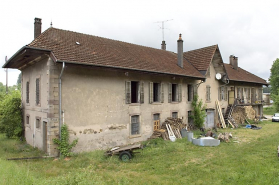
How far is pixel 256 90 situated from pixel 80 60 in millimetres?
26284

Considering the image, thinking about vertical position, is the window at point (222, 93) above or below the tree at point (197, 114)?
above

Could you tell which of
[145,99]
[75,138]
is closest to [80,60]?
Answer: [75,138]

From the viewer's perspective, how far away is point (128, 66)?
1281 centimetres

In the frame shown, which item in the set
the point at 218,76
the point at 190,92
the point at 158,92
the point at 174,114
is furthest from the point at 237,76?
the point at 158,92

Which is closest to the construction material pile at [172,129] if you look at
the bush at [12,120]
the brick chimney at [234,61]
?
the bush at [12,120]

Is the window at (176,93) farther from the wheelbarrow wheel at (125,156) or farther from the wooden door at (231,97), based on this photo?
the wooden door at (231,97)

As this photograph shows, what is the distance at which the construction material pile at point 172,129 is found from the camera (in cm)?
1436

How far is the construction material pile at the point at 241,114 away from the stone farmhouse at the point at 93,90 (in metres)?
8.09

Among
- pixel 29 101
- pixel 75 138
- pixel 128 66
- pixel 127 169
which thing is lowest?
pixel 127 169

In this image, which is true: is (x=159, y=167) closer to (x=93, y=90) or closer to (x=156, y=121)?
(x=93, y=90)

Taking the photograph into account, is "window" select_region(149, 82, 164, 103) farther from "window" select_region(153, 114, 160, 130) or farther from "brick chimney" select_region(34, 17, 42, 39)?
"brick chimney" select_region(34, 17, 42, 39)

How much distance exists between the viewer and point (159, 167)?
29.4ft

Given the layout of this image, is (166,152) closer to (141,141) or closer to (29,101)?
(141,141)

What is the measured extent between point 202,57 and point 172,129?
8.87 m
